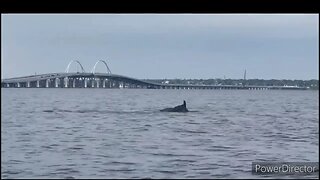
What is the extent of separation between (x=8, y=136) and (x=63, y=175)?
38.5ft

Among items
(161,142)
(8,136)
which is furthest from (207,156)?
(8,136)

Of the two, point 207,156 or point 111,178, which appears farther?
point 207,156

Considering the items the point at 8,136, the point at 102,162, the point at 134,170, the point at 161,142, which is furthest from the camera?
the point at 8,136

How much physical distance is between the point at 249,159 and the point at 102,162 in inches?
176

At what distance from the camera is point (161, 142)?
22.8 metres

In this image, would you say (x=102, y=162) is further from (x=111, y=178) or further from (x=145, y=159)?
(x=111, y=178)

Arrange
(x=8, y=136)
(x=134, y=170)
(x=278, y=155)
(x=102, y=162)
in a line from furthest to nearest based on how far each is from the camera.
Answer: (x=8, y=136), (x=278, y=155), (x=102, y=162), (x=134, y=170)
